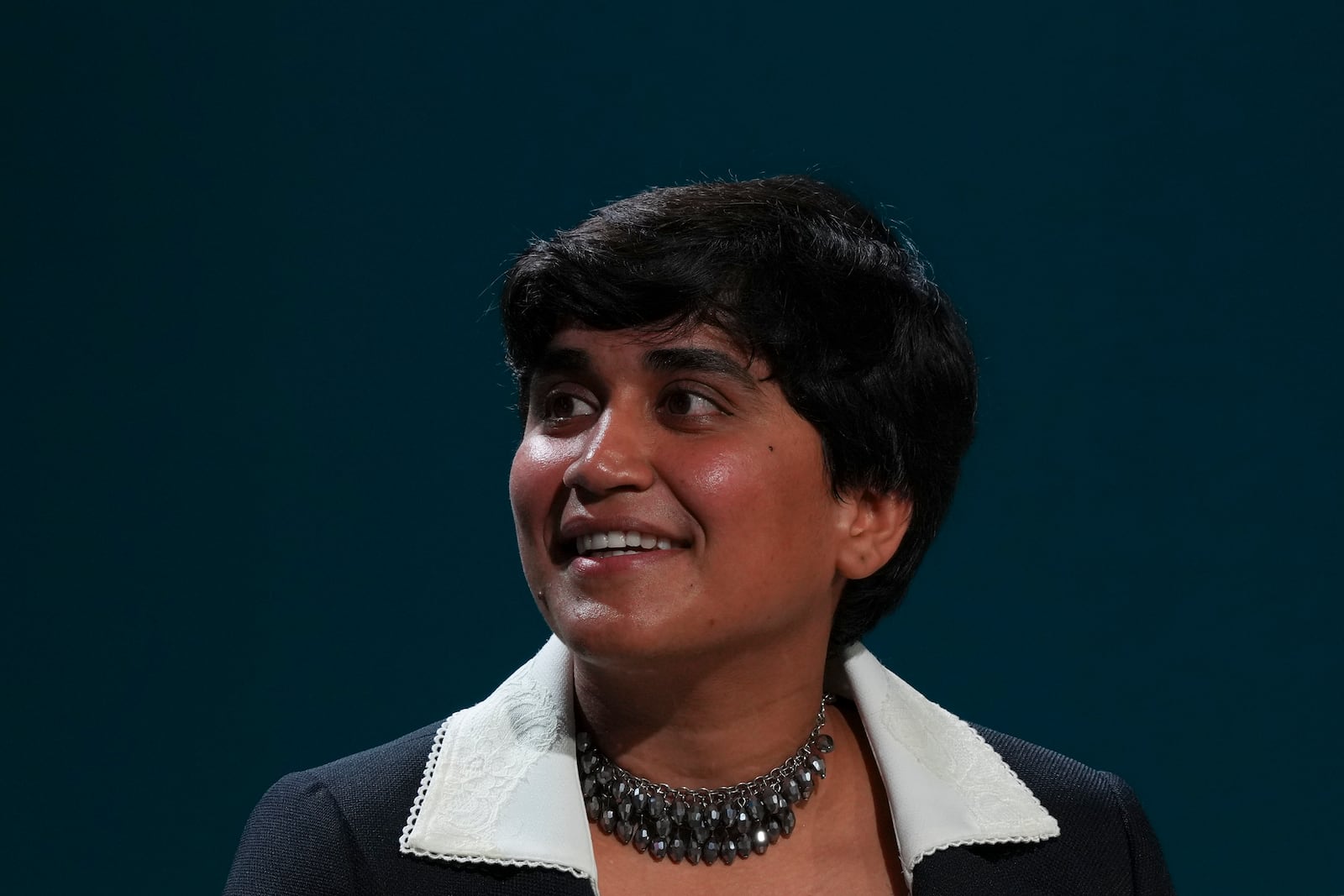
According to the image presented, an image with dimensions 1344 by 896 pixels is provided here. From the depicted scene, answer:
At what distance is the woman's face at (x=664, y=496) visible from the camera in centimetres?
167

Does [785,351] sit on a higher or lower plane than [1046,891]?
higher

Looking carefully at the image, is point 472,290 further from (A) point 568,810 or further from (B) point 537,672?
(A) point 568,810

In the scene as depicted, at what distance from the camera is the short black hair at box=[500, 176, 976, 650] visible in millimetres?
1716

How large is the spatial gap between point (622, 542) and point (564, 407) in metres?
0.16

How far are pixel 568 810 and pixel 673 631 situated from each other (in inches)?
9.7

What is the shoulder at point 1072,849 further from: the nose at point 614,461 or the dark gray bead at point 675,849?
the nose at point 614,461

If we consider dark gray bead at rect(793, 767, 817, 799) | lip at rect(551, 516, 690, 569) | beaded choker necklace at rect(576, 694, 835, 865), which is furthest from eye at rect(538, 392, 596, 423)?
dark gray bead at rect(793, 767, 817, 799)

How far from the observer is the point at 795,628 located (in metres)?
1.82

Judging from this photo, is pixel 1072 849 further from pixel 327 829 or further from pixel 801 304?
pixel 327 829

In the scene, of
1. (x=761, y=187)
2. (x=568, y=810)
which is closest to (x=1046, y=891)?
(x=568, y=810)

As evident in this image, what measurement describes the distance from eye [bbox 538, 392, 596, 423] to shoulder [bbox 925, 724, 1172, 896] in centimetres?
58

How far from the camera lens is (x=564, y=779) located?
1.82 m

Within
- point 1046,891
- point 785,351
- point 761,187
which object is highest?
point 761,187

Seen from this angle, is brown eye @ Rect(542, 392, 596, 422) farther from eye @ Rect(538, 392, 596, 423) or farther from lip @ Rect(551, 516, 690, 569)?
lip @ Rect(551, 516, 690, 569)
